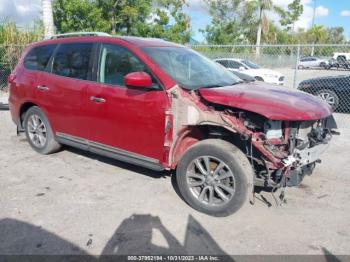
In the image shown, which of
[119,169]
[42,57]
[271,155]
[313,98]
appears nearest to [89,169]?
[119,169]

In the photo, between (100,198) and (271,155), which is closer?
(271,155)

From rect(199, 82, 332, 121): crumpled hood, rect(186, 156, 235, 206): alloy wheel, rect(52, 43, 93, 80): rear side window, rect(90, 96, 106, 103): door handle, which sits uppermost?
rect(52, 43, 93, 80): rear side window

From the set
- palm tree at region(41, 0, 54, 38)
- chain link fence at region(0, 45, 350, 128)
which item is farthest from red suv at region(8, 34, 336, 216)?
palm tree at region(41, 0, 54, 38)

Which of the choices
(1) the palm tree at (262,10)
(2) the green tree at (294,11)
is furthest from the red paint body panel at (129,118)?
(2) the green tree at (294,11)

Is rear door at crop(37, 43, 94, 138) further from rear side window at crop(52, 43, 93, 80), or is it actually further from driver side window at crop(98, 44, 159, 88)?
driver side window at crop(98, 44, 159, 88)

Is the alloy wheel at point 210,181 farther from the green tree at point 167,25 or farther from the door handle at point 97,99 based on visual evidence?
the green tree at point 167,25

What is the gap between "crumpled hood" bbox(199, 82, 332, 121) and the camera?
3.67m

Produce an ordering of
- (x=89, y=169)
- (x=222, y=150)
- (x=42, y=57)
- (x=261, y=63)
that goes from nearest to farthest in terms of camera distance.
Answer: (x=222, y=150) → (x=89, y=169) → (x=42, y=57) → (x=261, y=63)

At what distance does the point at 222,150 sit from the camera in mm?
3850

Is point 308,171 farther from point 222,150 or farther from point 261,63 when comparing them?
point 261,63

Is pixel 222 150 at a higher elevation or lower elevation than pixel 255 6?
lower

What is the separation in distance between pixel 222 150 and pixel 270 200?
114 cm

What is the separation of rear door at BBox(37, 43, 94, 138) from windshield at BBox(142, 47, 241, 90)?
1.05 m

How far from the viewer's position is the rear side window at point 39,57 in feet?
18.6
